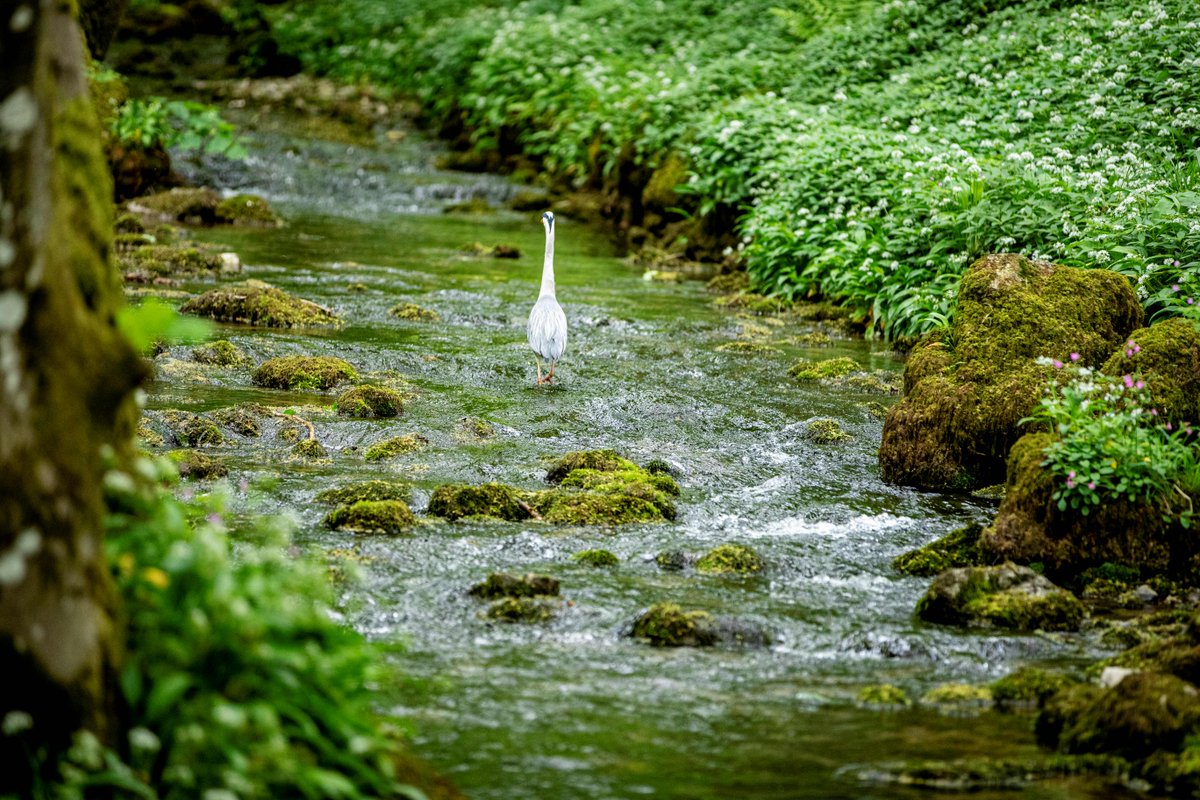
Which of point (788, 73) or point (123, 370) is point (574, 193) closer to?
point (788, 73)

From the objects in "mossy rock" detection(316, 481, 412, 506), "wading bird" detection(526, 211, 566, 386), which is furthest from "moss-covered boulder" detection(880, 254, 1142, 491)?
"mossy rock" detection(316, 481, 412, 506)

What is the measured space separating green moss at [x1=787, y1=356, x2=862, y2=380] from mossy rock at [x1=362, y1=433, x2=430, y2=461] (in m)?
3.87

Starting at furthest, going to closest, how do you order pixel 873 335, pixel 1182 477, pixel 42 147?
pixel 873 335
pixel 1182 477
pixel 42 147

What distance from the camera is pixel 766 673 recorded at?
551 centimetres

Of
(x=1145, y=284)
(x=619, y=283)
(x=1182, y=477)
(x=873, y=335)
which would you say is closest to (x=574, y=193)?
(x=619, y=283)

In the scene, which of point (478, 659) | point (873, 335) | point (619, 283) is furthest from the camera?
point (619, 283)

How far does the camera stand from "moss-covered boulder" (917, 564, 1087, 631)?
6141mm

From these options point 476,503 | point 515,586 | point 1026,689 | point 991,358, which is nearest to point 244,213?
point 476,503

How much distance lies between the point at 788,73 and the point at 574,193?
4052 mm

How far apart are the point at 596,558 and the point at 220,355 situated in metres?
5.36

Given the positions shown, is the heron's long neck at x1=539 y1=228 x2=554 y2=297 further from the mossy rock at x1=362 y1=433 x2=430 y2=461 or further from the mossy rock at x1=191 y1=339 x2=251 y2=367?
the mossy rock at x1=191 y1=339 x2=251 y2=367

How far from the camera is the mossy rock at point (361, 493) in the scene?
7395 mm

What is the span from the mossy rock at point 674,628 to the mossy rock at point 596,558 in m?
0.85

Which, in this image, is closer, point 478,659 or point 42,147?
point 42,147
